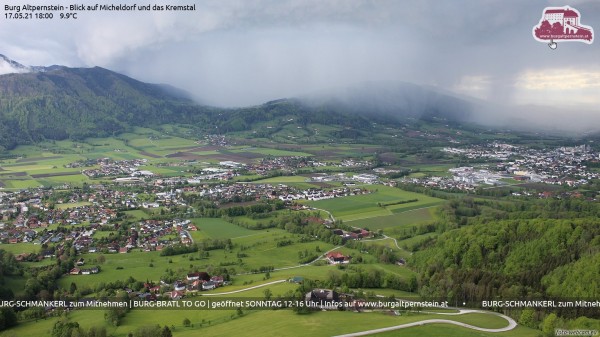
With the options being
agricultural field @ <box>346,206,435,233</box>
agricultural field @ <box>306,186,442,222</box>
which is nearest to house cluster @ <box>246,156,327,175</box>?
agricultural field @ <box>306,186,442,222</box>

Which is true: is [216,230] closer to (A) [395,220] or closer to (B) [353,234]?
(B) [353,234]

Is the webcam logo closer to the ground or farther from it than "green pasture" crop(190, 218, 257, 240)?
farther from it

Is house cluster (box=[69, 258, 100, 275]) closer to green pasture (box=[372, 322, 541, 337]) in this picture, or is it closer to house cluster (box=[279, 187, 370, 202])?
green pasture (box=[372, 322, 541, 337])

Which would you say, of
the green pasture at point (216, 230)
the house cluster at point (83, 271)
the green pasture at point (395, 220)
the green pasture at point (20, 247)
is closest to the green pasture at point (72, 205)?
the green pasture at point (20, 247)

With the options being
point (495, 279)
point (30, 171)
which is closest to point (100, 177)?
point (30, 171)

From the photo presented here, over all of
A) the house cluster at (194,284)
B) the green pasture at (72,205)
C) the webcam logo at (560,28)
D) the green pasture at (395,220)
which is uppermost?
the webcam logo at (560,28)

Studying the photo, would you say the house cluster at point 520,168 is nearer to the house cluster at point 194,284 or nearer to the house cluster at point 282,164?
the house cluster at point 282,164

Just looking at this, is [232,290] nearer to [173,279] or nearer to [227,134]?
[173,279]

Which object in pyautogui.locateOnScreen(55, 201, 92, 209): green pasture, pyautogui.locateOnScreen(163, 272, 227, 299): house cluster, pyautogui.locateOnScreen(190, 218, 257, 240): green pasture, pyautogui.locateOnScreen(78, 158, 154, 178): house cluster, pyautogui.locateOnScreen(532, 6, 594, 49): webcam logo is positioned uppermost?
pyautogui.locateOnScreen(532, 6, 594, 49): webcam logo

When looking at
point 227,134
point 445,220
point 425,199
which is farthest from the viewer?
point 227,134
